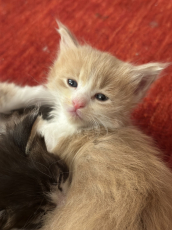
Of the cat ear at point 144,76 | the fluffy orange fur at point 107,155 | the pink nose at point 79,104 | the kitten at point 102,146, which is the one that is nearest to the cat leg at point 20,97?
the kitten at point 102,146

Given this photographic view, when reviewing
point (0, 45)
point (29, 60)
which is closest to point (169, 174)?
point (29, 60)

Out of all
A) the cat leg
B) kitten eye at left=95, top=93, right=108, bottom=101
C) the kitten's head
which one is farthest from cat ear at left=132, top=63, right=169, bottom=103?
the cat leg

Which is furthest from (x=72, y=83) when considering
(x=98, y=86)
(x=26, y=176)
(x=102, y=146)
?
(x=26, y=176)

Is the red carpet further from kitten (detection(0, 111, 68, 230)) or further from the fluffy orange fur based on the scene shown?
kitten (detection(0, 111, 68, 230))

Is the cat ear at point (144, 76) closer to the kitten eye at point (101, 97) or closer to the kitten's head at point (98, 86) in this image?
the kitten's head at point (98, 86)

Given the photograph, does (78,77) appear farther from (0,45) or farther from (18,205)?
(0,45)

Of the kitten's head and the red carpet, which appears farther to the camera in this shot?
the red carpet

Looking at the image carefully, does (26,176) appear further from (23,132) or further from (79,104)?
(79,104)
